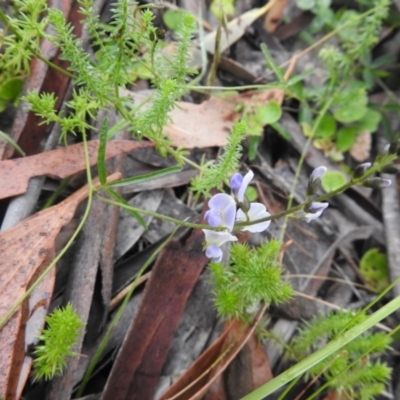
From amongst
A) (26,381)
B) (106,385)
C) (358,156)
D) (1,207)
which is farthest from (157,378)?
(358,156)

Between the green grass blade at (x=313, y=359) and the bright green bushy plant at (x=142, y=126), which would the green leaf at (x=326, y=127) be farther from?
the green grass blade at (x=313, y=359)

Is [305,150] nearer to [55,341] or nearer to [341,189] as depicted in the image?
[341,189]

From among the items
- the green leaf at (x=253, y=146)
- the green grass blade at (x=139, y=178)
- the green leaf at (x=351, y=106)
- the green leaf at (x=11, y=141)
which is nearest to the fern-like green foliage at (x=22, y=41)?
the green leaf at (x=11, y=141)

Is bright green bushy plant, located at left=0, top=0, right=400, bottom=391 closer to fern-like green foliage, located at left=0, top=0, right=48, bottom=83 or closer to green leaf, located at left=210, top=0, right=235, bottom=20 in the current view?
fern-like green foliage, located at left=0, top=0, right=48, bottom=83

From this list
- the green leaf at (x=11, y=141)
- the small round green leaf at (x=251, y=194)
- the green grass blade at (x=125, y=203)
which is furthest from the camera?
the small round green leaf at (x=251, y=194)

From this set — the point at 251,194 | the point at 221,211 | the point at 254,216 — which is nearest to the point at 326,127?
the point at 251,194

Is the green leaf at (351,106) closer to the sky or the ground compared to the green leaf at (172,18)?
closer to the ground

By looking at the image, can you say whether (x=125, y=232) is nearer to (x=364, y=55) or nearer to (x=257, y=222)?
(x=257, y=222)
